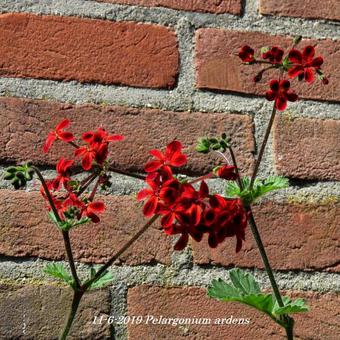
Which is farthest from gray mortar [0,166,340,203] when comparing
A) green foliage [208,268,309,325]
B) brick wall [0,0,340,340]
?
green foliage [208,268,309,325]

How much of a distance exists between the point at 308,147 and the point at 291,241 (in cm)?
10

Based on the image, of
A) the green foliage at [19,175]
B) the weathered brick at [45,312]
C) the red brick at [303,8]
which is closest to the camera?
the green foliage at [19,175]

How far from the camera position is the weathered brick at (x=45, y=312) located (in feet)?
2.45

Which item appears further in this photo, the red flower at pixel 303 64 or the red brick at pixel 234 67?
the red brick at pixel 234 67

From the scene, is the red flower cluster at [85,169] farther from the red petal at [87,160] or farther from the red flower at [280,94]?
the red flower at [280,94]

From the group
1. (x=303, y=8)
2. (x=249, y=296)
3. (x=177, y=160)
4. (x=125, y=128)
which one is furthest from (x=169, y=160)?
(x=303, y=8)

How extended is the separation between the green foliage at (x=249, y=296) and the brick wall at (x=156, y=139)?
11cm

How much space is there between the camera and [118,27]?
820 millimetres

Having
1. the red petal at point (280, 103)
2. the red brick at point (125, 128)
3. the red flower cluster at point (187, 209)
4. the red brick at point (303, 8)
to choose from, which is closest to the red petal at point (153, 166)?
the red flower cluster at point (187, 209)

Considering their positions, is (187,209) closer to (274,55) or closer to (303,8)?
(274,55)

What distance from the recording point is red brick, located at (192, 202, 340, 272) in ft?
2.60

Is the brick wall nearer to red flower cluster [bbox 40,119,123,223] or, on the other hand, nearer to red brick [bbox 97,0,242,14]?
red brick [bbox 97,0,242,14]

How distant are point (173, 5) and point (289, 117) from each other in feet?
0.53

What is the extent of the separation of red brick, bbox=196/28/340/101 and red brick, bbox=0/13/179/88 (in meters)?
0.03
